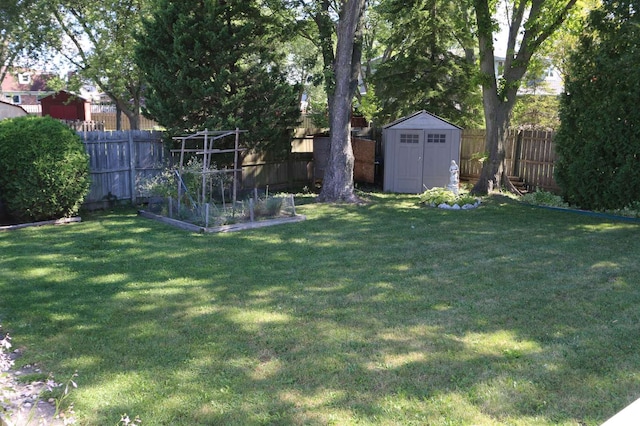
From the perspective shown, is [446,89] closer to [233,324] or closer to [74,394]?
[233,324]

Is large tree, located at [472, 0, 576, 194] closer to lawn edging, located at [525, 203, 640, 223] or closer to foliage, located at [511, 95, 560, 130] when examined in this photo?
lawn edging, located at [525, 203, 640, 223]

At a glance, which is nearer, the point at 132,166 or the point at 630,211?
the point at 630,211

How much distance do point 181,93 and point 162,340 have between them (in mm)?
7722

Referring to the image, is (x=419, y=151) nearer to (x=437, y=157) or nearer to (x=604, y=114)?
(x=437, y=157)

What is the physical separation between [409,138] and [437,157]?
85 cm

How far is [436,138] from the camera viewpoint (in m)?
13.5

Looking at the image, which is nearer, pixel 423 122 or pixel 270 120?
pixel 270 120

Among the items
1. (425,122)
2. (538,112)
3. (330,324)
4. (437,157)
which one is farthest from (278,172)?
(538,112)

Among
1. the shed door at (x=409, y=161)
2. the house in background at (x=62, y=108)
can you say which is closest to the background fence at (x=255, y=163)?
the shed door at (x=409, y=161)

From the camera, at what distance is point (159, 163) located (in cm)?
1187

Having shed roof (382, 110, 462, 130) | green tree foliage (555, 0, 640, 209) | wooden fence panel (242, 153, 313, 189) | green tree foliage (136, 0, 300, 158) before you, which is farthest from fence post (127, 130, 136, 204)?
green tree foliage (555, 0, 640, 209)

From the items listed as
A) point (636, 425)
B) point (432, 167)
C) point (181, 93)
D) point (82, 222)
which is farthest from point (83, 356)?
point (432, 167)

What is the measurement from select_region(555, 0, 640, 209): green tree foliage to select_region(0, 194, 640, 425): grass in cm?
230

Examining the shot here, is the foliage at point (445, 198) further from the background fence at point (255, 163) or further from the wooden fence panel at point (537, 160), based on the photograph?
the wooden fence panel at point (537, 160)
